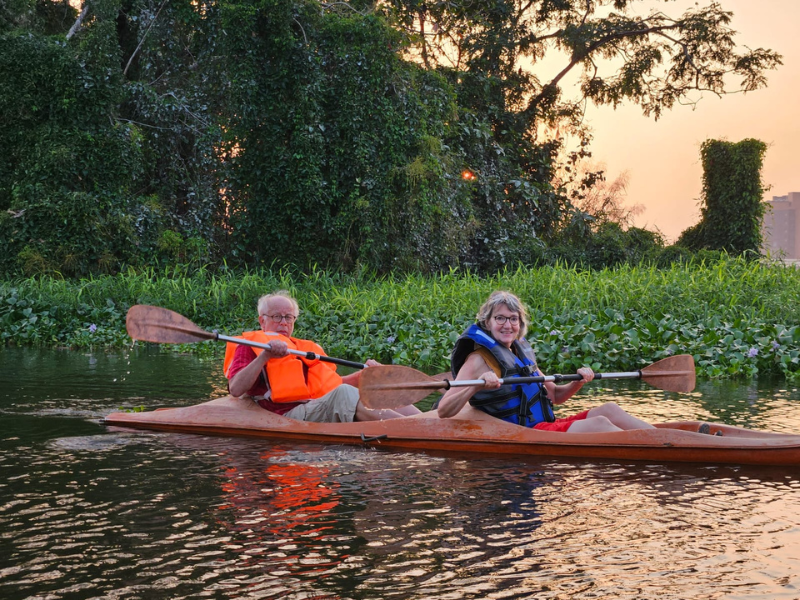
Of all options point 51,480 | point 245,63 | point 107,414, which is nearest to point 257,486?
point 51,480

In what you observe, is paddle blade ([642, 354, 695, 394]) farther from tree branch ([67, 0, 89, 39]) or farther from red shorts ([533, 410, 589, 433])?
tree branch ([67, 0, 89, 39])

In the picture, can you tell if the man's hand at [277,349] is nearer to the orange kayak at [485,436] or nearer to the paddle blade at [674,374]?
the orange kayak at [485,436]

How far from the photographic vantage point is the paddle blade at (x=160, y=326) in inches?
259

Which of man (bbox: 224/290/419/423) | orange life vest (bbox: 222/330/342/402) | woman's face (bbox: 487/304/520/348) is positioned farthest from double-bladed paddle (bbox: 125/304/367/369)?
woman's face (bbox: 487/304/520/348)

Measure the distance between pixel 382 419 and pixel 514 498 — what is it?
1.58 meters

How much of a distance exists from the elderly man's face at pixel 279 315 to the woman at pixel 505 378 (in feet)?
3.70

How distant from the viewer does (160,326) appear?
665 centimetres

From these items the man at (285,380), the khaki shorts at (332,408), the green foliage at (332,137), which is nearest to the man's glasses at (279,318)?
the man at (285,380)

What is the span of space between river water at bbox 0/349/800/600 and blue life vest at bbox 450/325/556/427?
319mm

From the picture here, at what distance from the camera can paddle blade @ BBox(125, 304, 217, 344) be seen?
6586 mm

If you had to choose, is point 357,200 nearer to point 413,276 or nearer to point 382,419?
point 413,276

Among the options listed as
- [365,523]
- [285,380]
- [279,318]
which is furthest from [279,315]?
[365,523]

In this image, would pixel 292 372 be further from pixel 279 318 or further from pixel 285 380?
pixel 279 318

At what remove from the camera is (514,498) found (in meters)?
4.46
